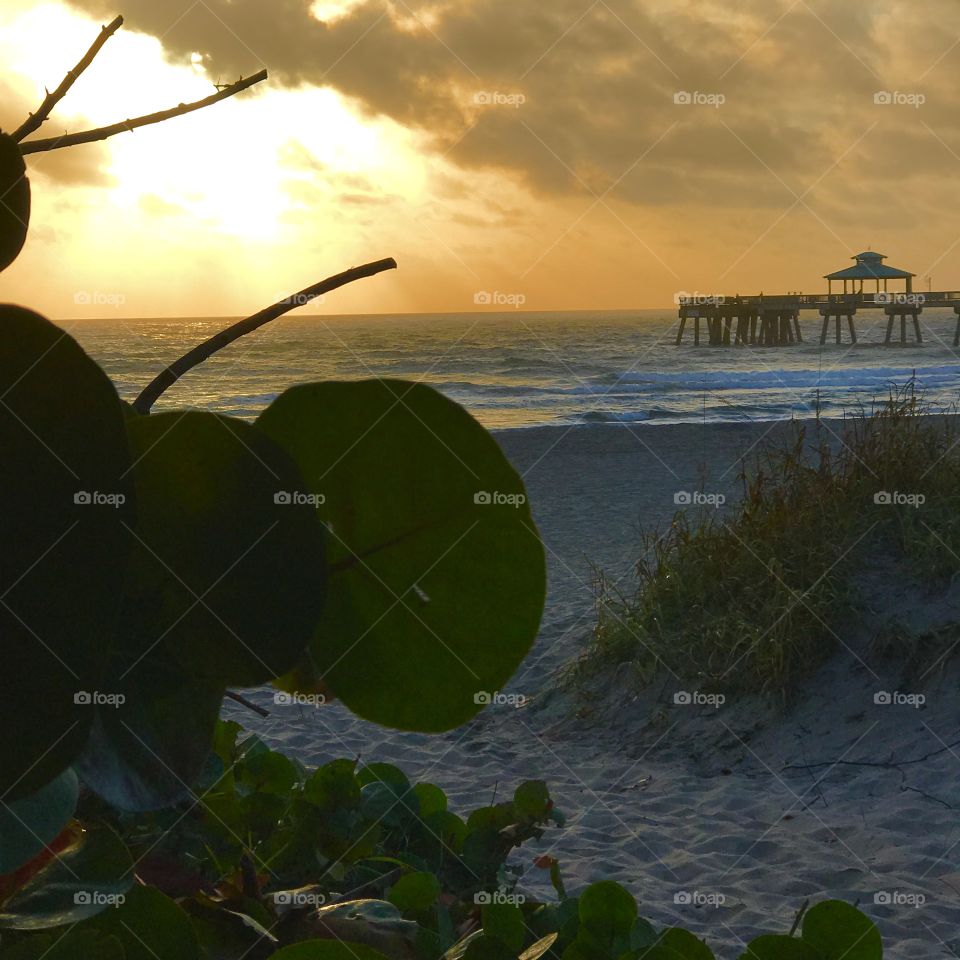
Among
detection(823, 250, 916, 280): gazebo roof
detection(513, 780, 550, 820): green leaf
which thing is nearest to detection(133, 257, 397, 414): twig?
detection(513, 780, 550, 820): green leaf

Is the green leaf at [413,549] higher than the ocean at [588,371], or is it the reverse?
the ocean at [588,371]

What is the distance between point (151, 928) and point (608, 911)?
29 cm

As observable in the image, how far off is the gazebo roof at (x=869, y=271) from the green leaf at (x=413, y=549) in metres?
46.6

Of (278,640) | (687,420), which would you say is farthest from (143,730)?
(687,420)

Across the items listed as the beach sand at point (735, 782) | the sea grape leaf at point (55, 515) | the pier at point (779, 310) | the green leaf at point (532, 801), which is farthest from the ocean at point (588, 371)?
the sea grape leaf at point (55, 515)

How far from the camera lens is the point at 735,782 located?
463 cm

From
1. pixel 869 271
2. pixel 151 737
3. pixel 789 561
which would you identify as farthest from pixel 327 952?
pixel 869 271

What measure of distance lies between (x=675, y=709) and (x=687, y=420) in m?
15.3

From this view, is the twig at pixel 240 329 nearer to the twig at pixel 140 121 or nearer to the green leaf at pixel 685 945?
the twig at pixel 140 121

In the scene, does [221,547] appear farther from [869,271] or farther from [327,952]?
[869,271]

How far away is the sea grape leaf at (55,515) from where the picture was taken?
6.5 inches

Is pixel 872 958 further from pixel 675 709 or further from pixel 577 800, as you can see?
pixel 675 709

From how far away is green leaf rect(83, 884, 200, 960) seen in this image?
27 centimetres

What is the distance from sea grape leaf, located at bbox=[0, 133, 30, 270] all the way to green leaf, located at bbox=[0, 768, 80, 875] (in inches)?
4.5
